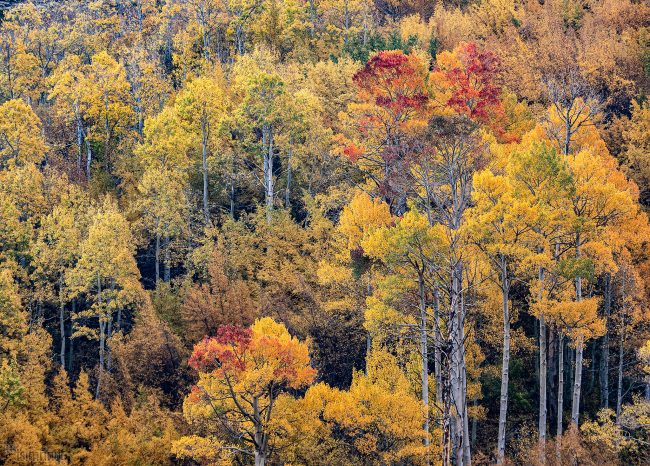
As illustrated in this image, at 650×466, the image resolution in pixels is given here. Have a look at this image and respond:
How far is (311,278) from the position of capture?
32500mm

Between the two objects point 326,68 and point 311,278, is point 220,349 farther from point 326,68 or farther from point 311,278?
point 326,68

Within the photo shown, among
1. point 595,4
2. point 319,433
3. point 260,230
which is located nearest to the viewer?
point 319,433

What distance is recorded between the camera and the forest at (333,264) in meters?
22.7

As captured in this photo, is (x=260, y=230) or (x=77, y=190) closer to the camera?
(x=260, y=230)

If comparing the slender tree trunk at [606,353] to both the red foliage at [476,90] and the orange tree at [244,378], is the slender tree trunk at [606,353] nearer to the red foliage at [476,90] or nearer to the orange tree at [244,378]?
the red foliage at [476,90]

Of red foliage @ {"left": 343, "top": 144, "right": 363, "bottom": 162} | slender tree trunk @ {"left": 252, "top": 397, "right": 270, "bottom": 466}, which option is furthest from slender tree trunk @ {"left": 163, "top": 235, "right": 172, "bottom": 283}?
slender tree trunk @ {"left": 252, "top": 397, "right": 270, "bottom": 466}

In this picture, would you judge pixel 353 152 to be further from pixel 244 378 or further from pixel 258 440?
pixel 258 440

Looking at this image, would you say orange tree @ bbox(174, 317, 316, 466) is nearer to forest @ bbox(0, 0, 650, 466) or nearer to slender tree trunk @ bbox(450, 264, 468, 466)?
forest @ bbox(0, 0, 650, 466)

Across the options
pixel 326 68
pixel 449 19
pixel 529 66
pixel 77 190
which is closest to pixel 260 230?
pixel 77 190

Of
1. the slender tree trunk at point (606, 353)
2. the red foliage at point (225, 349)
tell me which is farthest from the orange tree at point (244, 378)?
the slender tree trunk at point (606, 353)

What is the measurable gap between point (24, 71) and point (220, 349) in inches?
1465

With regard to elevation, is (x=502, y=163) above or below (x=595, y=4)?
below

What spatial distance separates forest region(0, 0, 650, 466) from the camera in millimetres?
22703

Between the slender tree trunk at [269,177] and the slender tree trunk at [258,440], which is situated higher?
the slender tree trunk at [269,177]
